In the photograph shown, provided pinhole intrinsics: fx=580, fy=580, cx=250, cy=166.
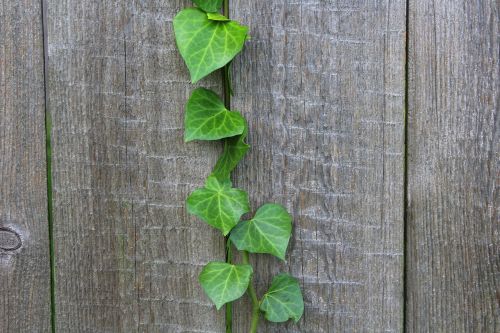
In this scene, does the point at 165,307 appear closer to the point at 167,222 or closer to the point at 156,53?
the point at 167,222

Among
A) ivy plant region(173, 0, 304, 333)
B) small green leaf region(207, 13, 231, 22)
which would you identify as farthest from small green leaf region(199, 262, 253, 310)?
small green leaf region(207, 13, 231, 22)

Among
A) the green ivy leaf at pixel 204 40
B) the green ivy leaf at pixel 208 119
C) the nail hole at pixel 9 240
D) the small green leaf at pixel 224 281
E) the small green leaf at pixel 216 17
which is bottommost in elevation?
the small green leaf at pixel 224 281

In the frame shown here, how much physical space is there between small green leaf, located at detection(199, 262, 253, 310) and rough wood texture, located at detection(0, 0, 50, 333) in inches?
12.3

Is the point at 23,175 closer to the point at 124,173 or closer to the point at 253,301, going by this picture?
the point at 124,173

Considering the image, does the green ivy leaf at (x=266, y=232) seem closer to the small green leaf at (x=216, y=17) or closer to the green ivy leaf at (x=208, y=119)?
the green ivy leaf at (x=208, y=119)

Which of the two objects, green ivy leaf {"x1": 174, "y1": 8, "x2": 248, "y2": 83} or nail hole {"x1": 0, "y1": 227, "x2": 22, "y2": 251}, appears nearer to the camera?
green ivy leaf {"x1": 174, "y1": 8, "x2": 248, "y2": 83}

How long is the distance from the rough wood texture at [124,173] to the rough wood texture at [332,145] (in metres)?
0.10

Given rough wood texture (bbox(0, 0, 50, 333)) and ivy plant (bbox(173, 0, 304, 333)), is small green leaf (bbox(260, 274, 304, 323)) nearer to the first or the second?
ivy plant (bbox(173, 0, 304, 333))

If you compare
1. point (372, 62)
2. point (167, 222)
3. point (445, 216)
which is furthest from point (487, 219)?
point (167, 222)

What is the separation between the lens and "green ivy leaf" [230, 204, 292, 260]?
1003mm

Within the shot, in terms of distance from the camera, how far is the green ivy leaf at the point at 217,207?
985 mm

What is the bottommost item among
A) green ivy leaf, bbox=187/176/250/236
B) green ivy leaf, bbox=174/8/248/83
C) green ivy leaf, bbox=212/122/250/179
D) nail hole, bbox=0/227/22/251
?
nail hole, bbox=0/227/22/251

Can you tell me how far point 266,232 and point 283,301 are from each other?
0.13 meters

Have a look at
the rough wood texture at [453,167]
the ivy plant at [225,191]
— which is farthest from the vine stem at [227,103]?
the rough wood texture at [453,167]
